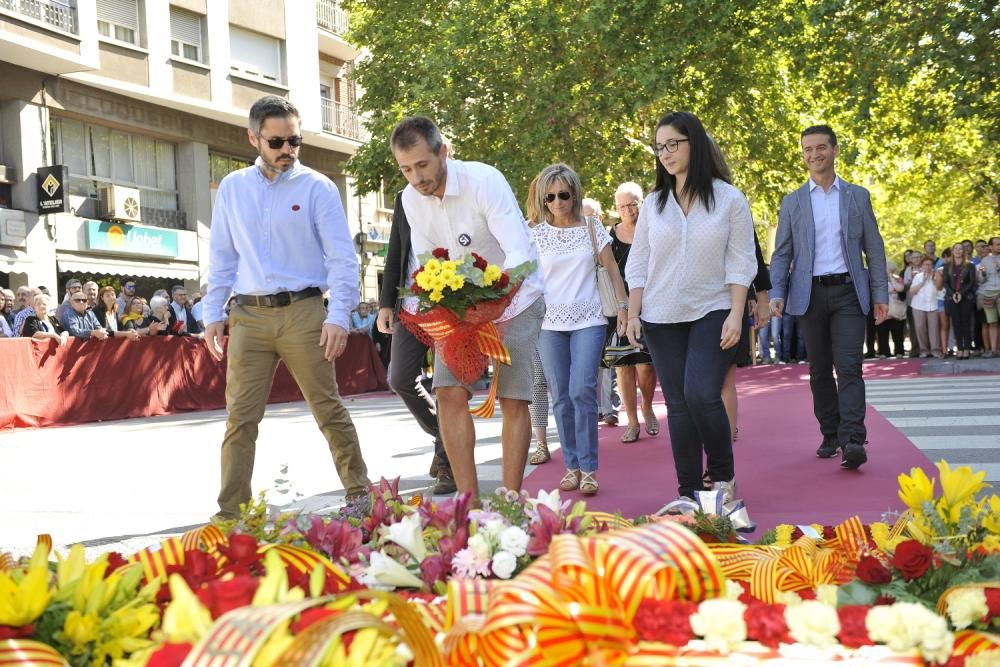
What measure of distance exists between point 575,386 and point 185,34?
25.8m

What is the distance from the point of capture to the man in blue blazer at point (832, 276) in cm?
751

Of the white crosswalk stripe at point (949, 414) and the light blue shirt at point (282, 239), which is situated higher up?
the light blue shirt at point (282, 239)

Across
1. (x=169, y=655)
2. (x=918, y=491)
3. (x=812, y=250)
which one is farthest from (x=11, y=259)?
(x=169, y=655)

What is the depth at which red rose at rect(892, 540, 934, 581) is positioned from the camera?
7.50ft

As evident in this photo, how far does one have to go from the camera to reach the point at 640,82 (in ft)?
83.5

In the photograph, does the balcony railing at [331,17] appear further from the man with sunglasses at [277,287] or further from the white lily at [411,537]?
the white lily at [411,537]

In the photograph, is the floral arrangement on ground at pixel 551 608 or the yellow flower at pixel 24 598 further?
the yellow flower at pixel 24 598

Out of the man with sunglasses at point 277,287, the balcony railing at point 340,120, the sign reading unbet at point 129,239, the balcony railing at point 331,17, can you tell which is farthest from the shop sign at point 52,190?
the man with sunglasses at point 277,287

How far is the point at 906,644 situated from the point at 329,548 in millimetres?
1539

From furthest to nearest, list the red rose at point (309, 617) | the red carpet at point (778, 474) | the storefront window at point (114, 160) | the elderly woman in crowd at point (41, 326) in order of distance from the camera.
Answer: the storefront window at point (114, 160), the elderly woman in crowd at point (41, 326), the red carpet at point (778, 474), the red rose at point (309, 617)

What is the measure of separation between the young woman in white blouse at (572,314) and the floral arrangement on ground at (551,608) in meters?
4.46

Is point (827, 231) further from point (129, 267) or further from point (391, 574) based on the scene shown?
point (129, 267)

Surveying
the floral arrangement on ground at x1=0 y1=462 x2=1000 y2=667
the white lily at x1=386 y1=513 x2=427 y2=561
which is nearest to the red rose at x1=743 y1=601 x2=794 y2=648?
the floral arrangement on ground at x1=0 y1=462 x2=1000 y2=667

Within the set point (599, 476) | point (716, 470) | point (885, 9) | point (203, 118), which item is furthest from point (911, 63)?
point (203, 118)
